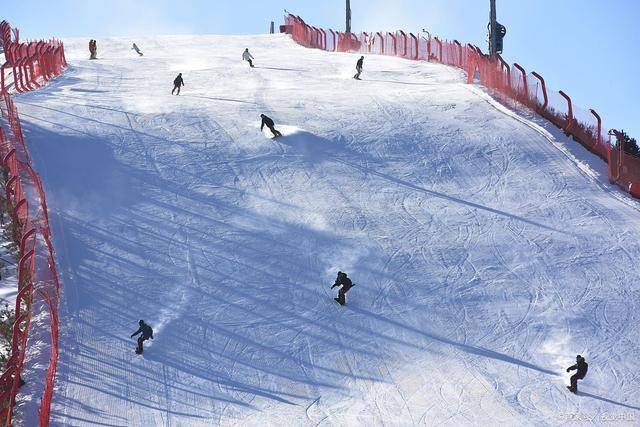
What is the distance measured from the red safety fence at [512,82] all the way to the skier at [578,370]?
788 centimetres

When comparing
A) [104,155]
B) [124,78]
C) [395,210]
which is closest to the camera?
[395,210]

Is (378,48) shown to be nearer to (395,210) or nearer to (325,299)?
(395,210)

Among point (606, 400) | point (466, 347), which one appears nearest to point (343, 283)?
point (466, 347)

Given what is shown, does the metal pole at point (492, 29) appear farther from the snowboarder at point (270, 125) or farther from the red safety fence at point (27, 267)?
the red safety fence at point (27, 267)

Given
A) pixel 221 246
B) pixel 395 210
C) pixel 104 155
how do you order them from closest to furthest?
1. pixel 221 246
2. pixel 395 210
3. pixel 104 155

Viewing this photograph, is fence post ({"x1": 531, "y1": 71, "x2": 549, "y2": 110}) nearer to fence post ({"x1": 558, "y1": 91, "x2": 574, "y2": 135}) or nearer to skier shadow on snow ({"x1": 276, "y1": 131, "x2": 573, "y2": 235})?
fence post ({"x1": 558, "y1": 91, "x2": 574, "y2": 135})

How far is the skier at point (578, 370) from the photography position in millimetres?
13641

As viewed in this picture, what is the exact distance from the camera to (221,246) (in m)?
18.0

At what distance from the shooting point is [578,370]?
13.7m

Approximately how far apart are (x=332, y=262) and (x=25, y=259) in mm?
5980

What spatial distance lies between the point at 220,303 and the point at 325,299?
1978 mm

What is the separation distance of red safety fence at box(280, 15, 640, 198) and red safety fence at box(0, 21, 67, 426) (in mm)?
13317

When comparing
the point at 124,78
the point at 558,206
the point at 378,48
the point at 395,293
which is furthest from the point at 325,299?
the point at 378,48

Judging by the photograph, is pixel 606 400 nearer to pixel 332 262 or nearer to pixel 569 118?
pixel 332 262
